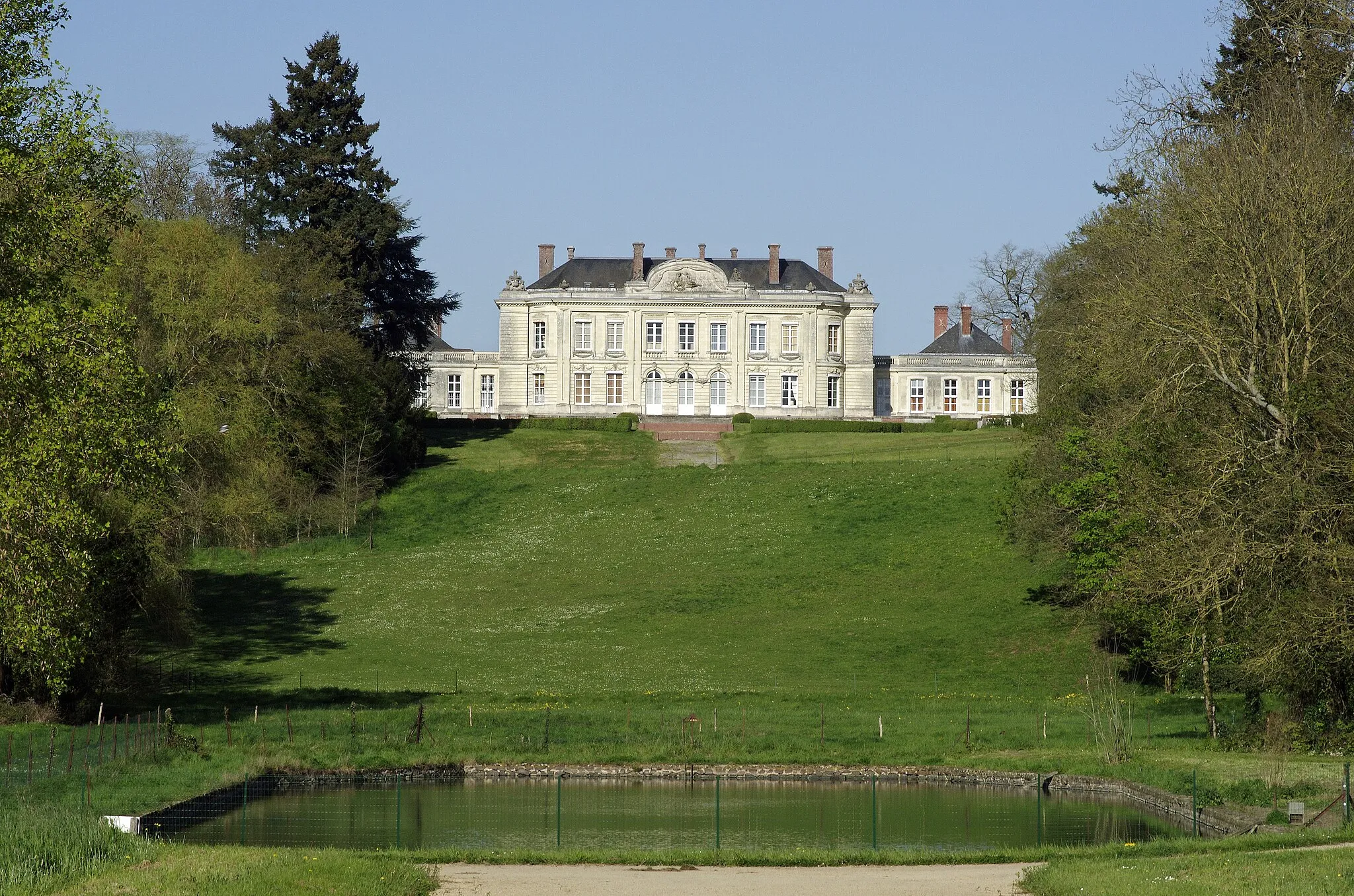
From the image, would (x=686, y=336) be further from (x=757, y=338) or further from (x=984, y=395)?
(x=984, y=395)

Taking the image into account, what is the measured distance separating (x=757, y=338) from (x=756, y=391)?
271 cm

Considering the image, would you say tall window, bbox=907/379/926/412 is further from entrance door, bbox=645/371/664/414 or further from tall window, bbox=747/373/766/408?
entrance door, bbox=645/371/664/414

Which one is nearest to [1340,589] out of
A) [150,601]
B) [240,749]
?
[240,749]

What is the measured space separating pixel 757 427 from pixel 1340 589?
50175 millimetres

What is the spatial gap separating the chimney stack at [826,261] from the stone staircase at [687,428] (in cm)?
1246

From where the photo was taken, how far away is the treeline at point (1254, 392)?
21.0m

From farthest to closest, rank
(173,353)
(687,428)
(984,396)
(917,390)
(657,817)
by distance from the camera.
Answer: (984,396) < (917,390) < (687,428) < (173,353) < (657,817)

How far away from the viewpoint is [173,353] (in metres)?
40.2

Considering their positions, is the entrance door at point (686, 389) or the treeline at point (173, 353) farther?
the entrance door at point (686, 389)

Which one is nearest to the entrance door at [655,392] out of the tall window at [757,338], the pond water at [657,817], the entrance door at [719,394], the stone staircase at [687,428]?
the entrance door at [719,394]

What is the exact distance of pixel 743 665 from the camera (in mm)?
34594

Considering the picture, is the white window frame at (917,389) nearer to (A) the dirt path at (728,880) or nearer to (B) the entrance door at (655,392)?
(B) the entrance door at (655,392)

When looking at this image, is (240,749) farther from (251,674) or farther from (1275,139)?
(1275,139)

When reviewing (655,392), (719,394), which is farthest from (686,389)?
(719,394)
